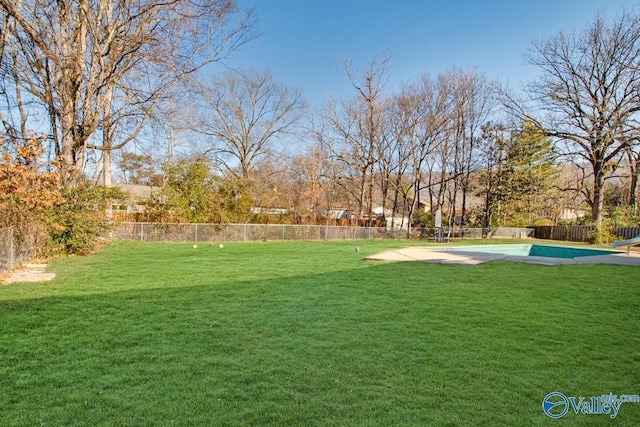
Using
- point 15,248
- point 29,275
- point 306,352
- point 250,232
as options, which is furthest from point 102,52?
point 306,352

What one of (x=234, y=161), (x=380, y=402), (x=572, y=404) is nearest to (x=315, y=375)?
(x=380, y=402)

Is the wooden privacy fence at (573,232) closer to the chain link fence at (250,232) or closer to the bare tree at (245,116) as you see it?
the chain link fence at (250,232)

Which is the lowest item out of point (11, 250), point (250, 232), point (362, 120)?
point (11, 250)

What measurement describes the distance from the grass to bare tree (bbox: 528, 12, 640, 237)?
16.1 meters

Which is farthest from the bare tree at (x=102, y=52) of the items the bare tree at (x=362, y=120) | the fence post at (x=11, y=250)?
the bare tree at (x=362, y=120)

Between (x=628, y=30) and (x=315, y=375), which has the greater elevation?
(x=628, y=30)

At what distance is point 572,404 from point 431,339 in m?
1.28

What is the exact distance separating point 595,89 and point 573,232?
831 cm

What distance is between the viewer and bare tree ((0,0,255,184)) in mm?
9695

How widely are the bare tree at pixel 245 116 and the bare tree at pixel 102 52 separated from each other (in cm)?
1352

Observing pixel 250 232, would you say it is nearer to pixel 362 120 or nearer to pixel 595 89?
pixel 362 120

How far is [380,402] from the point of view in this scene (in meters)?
2.26

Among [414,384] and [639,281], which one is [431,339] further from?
[639,281]

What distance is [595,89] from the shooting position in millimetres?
18672
